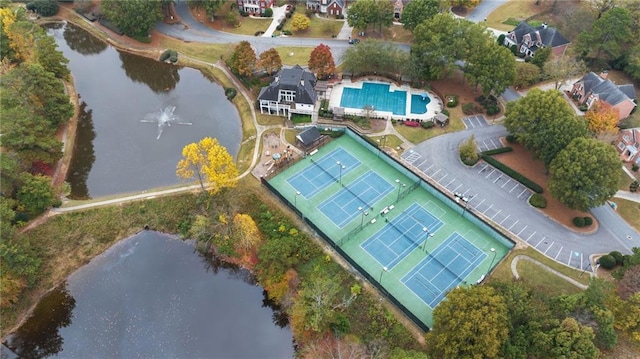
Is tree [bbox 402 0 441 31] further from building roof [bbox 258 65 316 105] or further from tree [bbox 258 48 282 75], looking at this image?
tree [bbox 258 48 282 75]

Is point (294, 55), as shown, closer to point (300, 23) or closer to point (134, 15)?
point (300, 23)

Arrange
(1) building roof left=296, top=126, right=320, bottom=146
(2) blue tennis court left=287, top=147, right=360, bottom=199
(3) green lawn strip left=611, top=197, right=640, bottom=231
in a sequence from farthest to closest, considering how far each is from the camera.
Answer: (1) building roof left=296, top=126, right=320, bottom=146, (2) blue tennis court left=287, top=147, right=360, bottom=199, (3) green lawn strip left=611, top=197, right=640, bottom=231

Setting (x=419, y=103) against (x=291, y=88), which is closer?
(x=291, y=88)

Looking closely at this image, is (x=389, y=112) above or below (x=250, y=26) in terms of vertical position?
below

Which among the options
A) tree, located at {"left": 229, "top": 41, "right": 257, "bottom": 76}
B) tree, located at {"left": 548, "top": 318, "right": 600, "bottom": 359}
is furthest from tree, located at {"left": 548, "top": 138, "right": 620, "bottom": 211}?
tree, located at {"left": 229, "top": 41, "right": 257, "bottom": 76}

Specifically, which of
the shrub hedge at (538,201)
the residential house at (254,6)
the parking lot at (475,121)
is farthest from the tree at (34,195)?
the shrub hedge at (538,201)

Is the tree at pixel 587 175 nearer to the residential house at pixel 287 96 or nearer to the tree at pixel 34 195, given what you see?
the residential house at pixel 287 96

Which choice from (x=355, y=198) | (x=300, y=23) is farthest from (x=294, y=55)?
(x=355, y=198)
